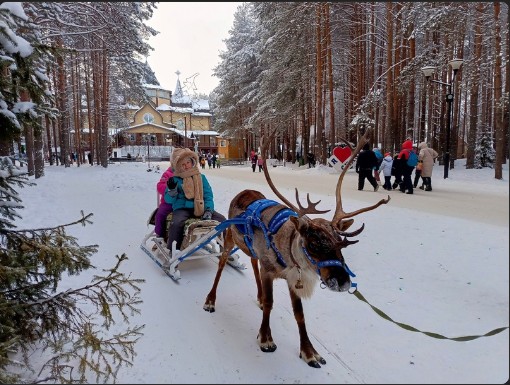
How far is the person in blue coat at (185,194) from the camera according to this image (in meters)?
3.46

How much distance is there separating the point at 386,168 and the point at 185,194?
97.6 inches

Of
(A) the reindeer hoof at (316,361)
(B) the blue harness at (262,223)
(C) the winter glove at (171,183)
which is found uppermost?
(C) the winter glove at (171,183)

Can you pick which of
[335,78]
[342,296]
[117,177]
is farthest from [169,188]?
[117,177]

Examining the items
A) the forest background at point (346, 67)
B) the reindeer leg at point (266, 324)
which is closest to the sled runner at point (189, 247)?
the reindeer leg at point (266, 324)

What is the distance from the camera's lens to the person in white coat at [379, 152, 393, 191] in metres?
1.71

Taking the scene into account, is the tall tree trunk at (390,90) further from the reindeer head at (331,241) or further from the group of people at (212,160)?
the group of people at (212,160)

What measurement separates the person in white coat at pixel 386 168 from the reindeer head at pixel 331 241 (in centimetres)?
24

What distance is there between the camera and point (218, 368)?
4.85 feet

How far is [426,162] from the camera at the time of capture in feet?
5.37

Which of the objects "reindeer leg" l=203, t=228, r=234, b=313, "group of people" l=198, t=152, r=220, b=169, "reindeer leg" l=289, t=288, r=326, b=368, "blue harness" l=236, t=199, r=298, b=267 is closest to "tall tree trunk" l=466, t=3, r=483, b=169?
"blue harness" l=236, t=199, r=298, b=267

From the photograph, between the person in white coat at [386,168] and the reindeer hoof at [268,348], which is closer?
the person in white coat at [386,168]

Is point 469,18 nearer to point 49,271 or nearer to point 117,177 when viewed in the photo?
point 49,271

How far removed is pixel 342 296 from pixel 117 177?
10298 millimetres

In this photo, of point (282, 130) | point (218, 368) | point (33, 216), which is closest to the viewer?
point (218, 368)
